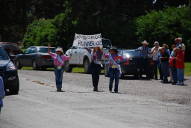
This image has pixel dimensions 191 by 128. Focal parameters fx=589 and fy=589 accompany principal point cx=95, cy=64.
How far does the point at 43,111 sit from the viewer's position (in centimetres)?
1374

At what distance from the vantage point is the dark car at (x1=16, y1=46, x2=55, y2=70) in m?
34.9

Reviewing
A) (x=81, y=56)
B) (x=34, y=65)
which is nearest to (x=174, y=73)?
(x=81, y=56)

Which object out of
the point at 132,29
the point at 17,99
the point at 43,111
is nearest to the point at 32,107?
the point at 43,111

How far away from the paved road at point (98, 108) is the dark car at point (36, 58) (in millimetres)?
13345

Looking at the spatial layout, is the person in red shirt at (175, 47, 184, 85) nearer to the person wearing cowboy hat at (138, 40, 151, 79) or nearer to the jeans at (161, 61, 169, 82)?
the jeans at (161, 61, 169, 82)

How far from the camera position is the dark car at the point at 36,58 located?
34.9m

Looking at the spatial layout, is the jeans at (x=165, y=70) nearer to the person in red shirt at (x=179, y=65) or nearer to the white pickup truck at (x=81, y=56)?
the person in red shirt at (x=179, y=65)

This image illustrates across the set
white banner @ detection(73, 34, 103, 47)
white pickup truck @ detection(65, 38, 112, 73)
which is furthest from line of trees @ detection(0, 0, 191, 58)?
white banner @ detection(73, 34, 103, 47)

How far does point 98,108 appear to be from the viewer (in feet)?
47.5

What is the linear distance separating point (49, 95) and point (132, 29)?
2625cm

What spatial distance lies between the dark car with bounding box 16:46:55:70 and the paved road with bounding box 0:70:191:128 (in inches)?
525

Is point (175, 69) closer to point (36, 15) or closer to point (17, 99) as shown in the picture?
point (17, 99)

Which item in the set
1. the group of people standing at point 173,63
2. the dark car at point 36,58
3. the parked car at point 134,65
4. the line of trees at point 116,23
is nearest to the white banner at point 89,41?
the parked car at point 134,65

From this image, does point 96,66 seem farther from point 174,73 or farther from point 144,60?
point 144,60
